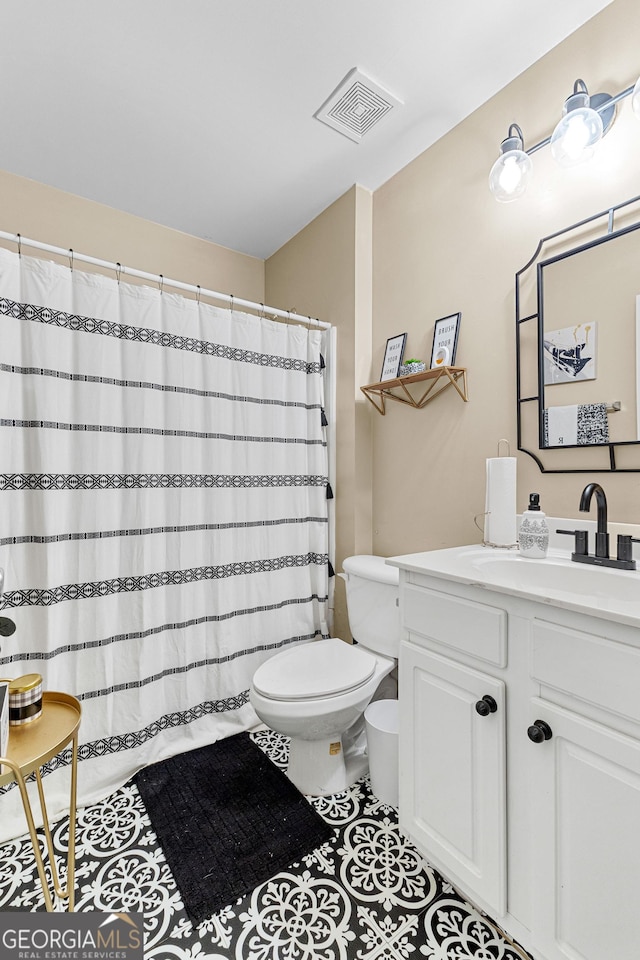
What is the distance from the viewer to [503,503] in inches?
57.9

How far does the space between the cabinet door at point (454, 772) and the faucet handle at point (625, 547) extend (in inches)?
19.4

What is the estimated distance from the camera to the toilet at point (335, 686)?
4.68 ft

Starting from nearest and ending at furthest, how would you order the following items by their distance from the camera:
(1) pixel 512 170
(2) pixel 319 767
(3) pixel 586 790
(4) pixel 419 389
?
(3) pixel 586 790 < (1) pixel 512 170 < (2) pixel 319 767 < (4) pixel 419 389

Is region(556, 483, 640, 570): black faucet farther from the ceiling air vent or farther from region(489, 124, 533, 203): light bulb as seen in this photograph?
the ceiling air vent

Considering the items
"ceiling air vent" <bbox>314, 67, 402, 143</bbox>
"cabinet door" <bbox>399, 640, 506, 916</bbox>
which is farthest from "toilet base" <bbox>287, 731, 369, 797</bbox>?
"ceiling air vent" <bbox>314, 67, 402, 143</bbox>

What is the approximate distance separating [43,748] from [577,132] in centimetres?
206

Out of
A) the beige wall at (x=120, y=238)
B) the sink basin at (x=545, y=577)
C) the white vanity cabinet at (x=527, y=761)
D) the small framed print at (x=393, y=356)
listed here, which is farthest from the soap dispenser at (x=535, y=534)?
the beige wall at (x=120, y=238)

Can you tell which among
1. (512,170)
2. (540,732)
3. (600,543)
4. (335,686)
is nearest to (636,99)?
(512,170)

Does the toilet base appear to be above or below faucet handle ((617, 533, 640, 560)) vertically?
below

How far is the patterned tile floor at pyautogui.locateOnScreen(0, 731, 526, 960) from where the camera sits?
1064 millimetres

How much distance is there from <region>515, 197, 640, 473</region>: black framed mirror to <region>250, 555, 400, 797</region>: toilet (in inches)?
29.3

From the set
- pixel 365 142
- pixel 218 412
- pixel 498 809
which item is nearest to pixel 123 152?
pixel 365 142

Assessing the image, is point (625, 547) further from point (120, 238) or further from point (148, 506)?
point (120, 238)

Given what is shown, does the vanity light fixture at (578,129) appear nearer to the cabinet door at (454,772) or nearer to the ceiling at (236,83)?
the ceiling at (236,83)
